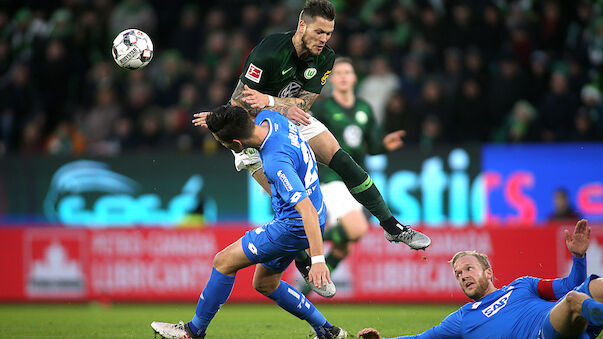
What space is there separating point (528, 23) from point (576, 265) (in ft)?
28.6

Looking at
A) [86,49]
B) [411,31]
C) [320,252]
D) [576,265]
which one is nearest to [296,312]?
[320,252]

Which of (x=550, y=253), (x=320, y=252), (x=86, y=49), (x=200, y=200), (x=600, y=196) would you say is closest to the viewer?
(x=320, y=252)

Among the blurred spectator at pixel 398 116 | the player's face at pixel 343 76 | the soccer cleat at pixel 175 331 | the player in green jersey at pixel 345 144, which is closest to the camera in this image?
the soccer cleat at pixel 175 331

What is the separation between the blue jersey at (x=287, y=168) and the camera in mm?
5480

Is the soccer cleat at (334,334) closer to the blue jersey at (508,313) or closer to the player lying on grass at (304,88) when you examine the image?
the player lying on grass at (304,88)

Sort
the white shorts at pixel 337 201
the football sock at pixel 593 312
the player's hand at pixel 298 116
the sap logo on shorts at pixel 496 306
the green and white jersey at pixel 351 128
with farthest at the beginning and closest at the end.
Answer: the green and white jersey at pixel 351 128
the white shorts at pixel 337 201
the player's hand at pixel 298 116
the sap logo on shorts at pixel 496 306
the football sock at pixel 593 312

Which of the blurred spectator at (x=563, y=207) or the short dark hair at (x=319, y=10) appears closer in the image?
the short dark hair at (x=319, y=10)

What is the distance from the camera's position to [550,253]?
10.9 m

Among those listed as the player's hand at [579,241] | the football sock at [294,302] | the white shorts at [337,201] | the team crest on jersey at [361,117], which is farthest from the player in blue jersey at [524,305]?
the team crest on jersey at [361,117]

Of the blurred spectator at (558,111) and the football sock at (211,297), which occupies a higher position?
the blurred spectator at (558,111)

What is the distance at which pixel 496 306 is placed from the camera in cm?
560

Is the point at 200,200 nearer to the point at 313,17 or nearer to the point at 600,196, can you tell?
the point at 600,196

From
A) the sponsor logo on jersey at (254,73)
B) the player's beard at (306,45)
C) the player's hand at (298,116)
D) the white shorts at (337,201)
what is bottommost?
the white shorts at (337,201)

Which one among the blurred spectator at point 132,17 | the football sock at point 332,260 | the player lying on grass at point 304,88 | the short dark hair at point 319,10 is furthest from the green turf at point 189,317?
the blurred spectator at point 132,17
